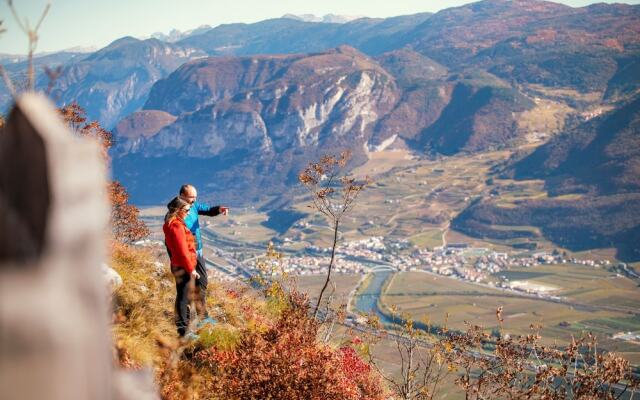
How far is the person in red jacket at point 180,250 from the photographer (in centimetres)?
473

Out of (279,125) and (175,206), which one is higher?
(175,206)

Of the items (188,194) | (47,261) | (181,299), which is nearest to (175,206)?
(188,194)

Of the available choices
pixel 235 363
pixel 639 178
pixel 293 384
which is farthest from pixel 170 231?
pixel 639 178

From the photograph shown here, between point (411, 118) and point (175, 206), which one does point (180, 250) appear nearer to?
point (175, 206)

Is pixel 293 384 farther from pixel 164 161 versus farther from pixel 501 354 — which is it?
pixel 164 161

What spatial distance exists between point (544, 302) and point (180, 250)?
61.2m

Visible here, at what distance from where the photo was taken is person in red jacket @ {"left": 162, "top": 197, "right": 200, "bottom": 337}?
4734mm

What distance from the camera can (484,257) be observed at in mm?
82938

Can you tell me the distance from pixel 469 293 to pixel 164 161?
144 metres

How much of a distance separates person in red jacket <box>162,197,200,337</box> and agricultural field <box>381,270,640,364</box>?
40.3m

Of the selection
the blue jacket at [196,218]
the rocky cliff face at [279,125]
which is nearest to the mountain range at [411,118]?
the rocky cliff face at [279,125]

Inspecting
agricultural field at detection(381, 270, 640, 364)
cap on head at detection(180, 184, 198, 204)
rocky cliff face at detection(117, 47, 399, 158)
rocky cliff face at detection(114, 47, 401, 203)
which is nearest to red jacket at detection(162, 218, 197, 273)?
cap on head at detection(180, 184, 198, 204)

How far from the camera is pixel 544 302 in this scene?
59.8 metres

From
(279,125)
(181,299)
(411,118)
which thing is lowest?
(411,118)
